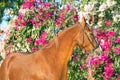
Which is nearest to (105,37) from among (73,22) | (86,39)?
(73,22)

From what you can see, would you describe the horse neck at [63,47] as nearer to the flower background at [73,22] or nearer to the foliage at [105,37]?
the flower background at [73,22]

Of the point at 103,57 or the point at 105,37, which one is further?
the point at 105,37

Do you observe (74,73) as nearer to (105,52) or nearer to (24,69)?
(105,52)

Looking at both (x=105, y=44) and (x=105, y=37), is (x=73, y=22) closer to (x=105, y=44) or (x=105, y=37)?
(x=105, y=37)

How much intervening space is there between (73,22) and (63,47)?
118 inches

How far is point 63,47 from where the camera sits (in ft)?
19.6

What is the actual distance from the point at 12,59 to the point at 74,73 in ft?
6.54

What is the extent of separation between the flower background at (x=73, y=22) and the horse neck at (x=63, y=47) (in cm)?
169

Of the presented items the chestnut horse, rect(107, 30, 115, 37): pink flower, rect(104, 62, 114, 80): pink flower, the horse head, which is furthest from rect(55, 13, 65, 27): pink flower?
the horse head

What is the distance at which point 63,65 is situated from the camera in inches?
233

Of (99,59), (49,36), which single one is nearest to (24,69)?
(99,59)

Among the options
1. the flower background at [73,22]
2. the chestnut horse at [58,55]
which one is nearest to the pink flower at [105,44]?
the flower background at [73,22]

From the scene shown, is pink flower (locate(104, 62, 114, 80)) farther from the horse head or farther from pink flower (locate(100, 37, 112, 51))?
the horse head

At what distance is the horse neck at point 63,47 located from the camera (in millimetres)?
5938
